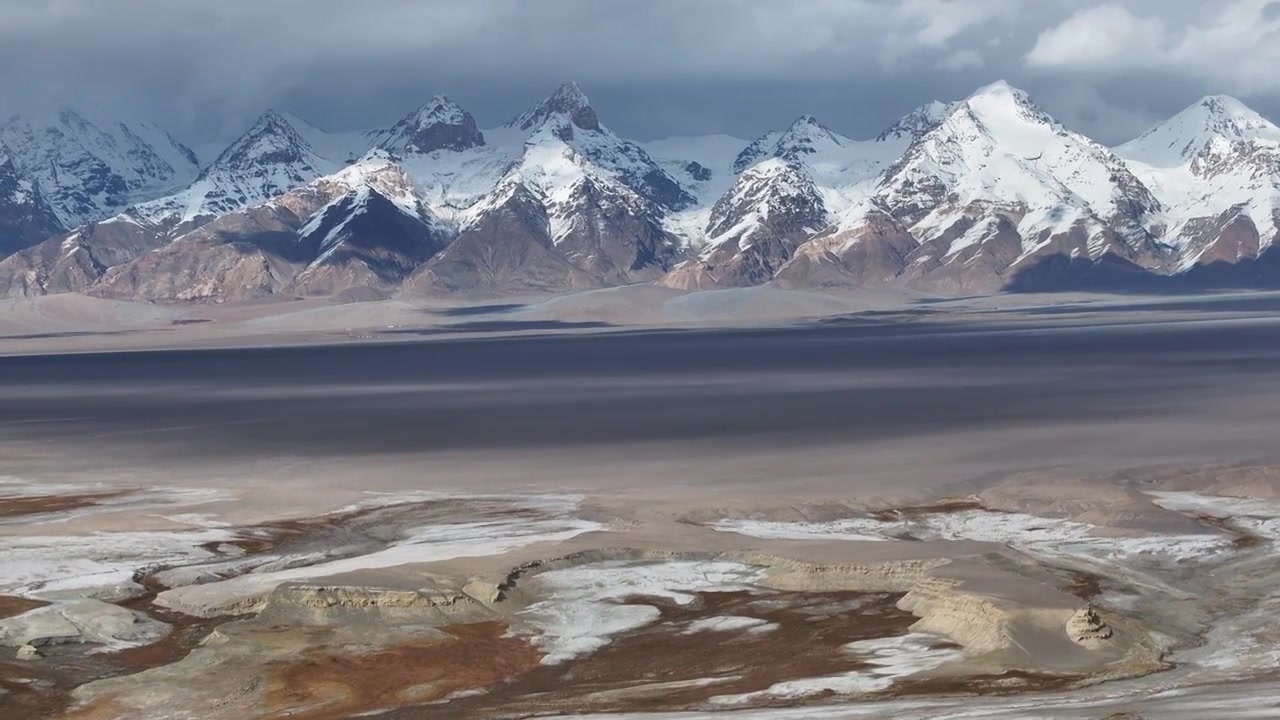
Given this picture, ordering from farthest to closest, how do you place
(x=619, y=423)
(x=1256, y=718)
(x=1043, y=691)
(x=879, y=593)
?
(x=619, y=423), (x=879, y=593), (x=1043, y=691), (x=1256, y=718)

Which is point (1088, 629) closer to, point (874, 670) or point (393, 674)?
point (874, 670)

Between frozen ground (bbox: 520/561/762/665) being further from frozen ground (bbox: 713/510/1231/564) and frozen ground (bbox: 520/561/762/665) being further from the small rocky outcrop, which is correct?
the small rocky outcrop

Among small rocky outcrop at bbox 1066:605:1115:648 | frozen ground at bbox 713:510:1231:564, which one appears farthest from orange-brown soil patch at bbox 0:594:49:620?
small rocky outcrop at bbox 1066:605:1115:648

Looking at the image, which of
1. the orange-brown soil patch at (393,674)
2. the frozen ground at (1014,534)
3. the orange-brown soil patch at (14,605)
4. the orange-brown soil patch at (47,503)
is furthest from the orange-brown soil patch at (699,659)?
the orange-brown soil patch at (47,503)

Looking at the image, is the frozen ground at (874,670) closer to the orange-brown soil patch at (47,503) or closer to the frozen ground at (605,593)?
the frozen ground at (605,593)

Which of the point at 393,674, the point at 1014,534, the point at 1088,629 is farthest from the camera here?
the point at 1014,534

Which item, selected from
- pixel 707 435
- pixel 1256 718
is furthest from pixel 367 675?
pixel 707 435

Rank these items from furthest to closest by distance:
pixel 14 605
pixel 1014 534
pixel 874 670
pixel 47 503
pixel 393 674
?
pixel 47 503 < pixel 1014 534 < pixel 14 605 < pixel 393 674 < pixel 874 670

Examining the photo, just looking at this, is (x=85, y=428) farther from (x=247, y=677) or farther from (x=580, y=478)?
(x=247, y=677)

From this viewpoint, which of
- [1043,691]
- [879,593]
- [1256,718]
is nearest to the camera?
[1256,718]

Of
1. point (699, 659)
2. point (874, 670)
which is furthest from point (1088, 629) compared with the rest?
point (699, 659)

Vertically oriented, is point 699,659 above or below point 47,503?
below
